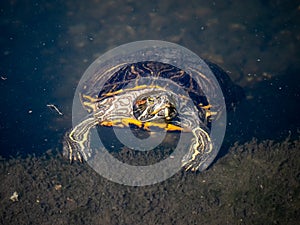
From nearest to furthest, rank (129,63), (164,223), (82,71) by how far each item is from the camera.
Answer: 1. (164,223)
2. (129,63)
3. (82,71)

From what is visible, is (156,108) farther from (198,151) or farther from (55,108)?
(55,108)

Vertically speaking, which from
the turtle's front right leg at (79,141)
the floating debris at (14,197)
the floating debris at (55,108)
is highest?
the floating debris at (55,108)

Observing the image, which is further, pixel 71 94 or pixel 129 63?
pixel 71 94

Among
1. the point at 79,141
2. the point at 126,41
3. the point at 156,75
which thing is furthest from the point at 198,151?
the point at 126,41

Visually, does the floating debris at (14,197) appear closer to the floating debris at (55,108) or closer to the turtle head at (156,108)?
the floating debris at (55,108)

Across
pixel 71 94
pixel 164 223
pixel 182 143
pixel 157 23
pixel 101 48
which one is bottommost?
pixel 164 223

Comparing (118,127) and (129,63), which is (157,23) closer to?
(129,63)

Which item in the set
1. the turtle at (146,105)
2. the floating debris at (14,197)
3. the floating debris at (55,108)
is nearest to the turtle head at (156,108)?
the turtle at (146,105)

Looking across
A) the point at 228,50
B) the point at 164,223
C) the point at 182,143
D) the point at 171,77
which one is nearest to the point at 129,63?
the point at 171,77
